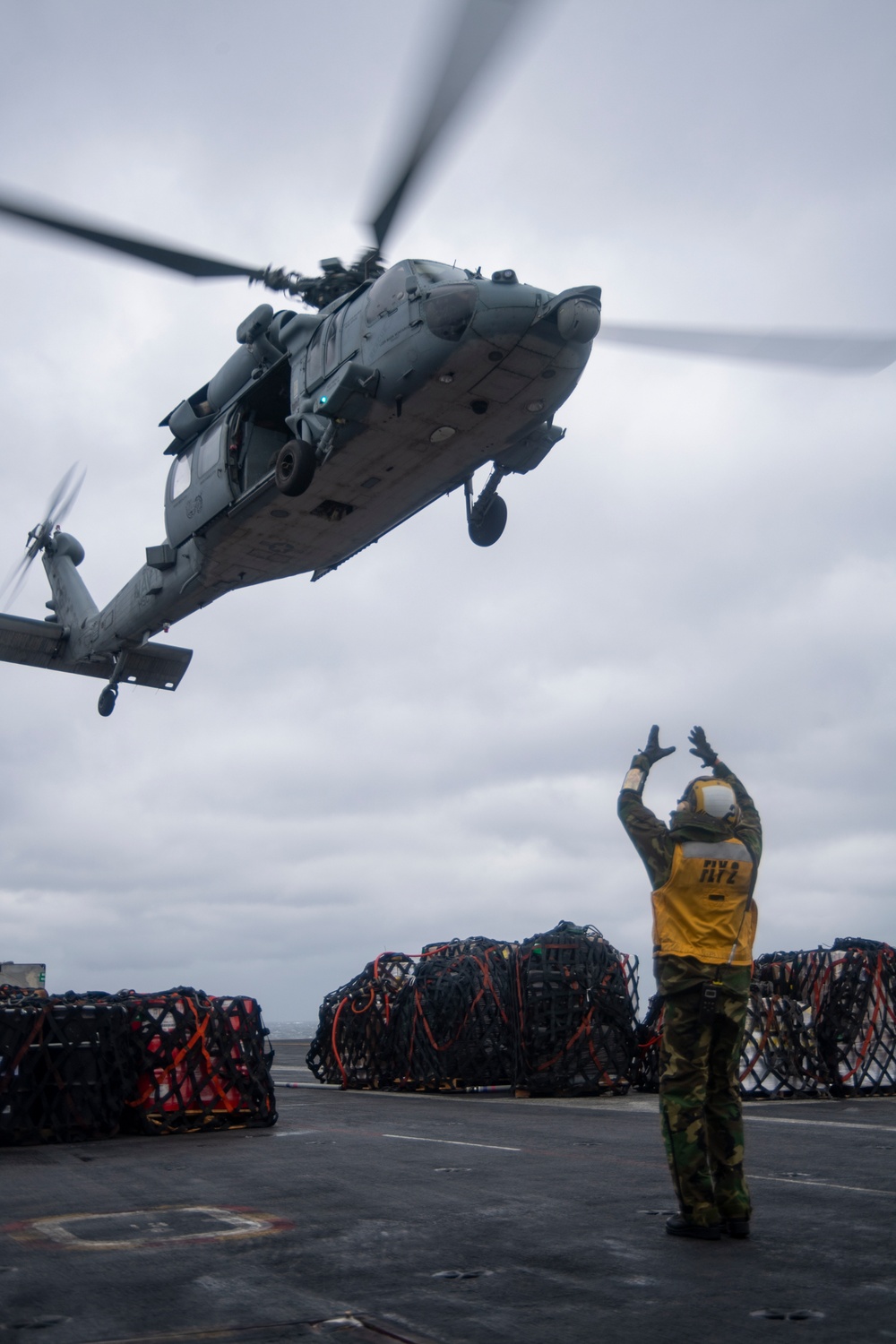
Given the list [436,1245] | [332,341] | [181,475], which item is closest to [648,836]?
[436,1245]

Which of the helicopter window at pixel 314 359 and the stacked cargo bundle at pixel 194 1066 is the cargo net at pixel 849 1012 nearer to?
the stacked cargo bundle at pixel 194 1066

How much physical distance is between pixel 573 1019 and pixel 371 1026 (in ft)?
11.6

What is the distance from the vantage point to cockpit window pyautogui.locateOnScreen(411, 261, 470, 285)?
12883 millimetres

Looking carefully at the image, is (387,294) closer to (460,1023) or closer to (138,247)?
(138,247)

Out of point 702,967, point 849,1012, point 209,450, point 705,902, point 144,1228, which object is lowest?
point 144,1228

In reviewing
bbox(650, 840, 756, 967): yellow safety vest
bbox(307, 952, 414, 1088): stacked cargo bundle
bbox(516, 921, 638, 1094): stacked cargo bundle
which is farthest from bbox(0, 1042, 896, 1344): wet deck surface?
bbox(307, 952, 414, 1088): stacked cargo bundle

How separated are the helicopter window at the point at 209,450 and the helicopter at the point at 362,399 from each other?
0.14 ft

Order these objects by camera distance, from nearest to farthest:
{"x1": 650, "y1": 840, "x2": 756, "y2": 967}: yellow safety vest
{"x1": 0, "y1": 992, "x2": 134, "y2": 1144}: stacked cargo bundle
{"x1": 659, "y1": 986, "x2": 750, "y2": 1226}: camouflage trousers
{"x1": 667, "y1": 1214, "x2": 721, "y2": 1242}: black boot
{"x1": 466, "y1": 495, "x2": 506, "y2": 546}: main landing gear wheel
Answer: {"x1": 667, "y1": 1214, "x2": 721, "y2": 1242}: black boot → {"x1": 659, "y1": 986, "x2": 750, "y2": 1226}: camouflage trousers → {"x1": 650, "y1": 840, "x2": 756, "y2": 967}: yellow safety vest → {"x1": 0, "y1": 992, "x2": 134, "y2": 1144}: stacked cargo bundle → {"x1": 466, "y1": 495, "x2": 506, "y2": 546}: main landing gear wheel

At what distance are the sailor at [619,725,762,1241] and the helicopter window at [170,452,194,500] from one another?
1264 cm

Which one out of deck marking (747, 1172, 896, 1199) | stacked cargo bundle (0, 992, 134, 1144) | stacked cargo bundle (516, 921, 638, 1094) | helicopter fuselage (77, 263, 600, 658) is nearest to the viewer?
deck marking (747, 1172, 896, 1199)

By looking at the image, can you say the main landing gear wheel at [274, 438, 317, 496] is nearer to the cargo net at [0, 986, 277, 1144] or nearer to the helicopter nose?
the helicopter nose

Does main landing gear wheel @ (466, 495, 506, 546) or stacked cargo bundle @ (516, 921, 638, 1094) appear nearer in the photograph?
stacked cargo bundle @ (516, 921, 638, 1094)

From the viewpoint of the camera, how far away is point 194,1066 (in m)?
10.9

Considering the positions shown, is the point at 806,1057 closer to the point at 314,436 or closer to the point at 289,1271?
the point at 314,436
